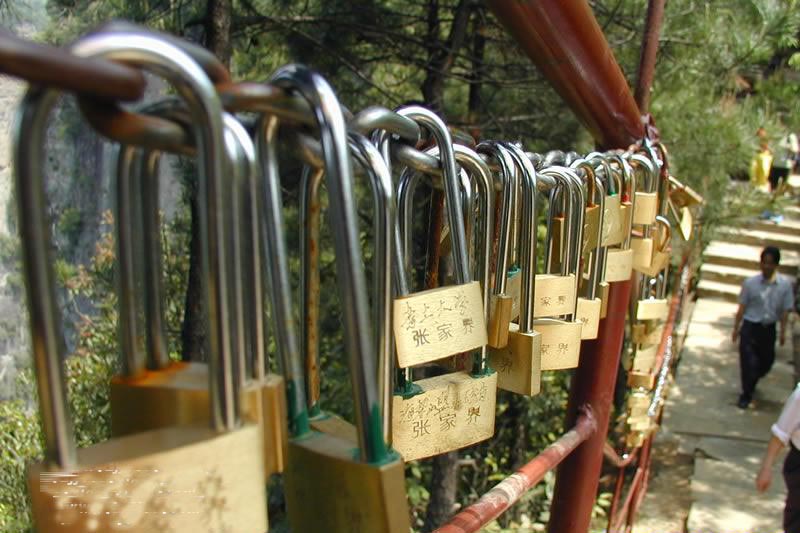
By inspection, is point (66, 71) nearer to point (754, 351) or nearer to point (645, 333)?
point (645, 333)

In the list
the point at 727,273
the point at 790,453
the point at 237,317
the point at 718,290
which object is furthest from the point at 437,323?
the point at 727,273

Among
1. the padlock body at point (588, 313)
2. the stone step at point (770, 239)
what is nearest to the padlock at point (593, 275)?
the padlock body at point (588, 313)

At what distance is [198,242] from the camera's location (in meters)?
2.25

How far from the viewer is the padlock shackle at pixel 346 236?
354 millimetres

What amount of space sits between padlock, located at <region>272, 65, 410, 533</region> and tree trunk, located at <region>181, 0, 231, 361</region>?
6.19 ft

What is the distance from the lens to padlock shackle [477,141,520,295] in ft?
2.10

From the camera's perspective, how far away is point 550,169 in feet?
2.58

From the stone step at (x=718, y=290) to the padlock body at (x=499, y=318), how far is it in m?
6.94

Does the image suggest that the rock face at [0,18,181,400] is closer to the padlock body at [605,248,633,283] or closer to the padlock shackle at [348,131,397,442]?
the padlock body at [605,248,633,283]

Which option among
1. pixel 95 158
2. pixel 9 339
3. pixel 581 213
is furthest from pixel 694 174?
pixel 9 339

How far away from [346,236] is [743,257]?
776 cm

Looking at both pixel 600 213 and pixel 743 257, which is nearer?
pixel 600 213

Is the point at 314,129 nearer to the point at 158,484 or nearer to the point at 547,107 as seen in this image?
the point at 158,484

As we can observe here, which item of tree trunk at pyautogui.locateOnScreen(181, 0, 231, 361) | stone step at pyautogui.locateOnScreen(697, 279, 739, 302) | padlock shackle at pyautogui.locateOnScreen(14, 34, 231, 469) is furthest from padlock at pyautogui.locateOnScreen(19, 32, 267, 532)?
stone step at pyautogui.locateOnScreen(697, 279, 739, 302)
